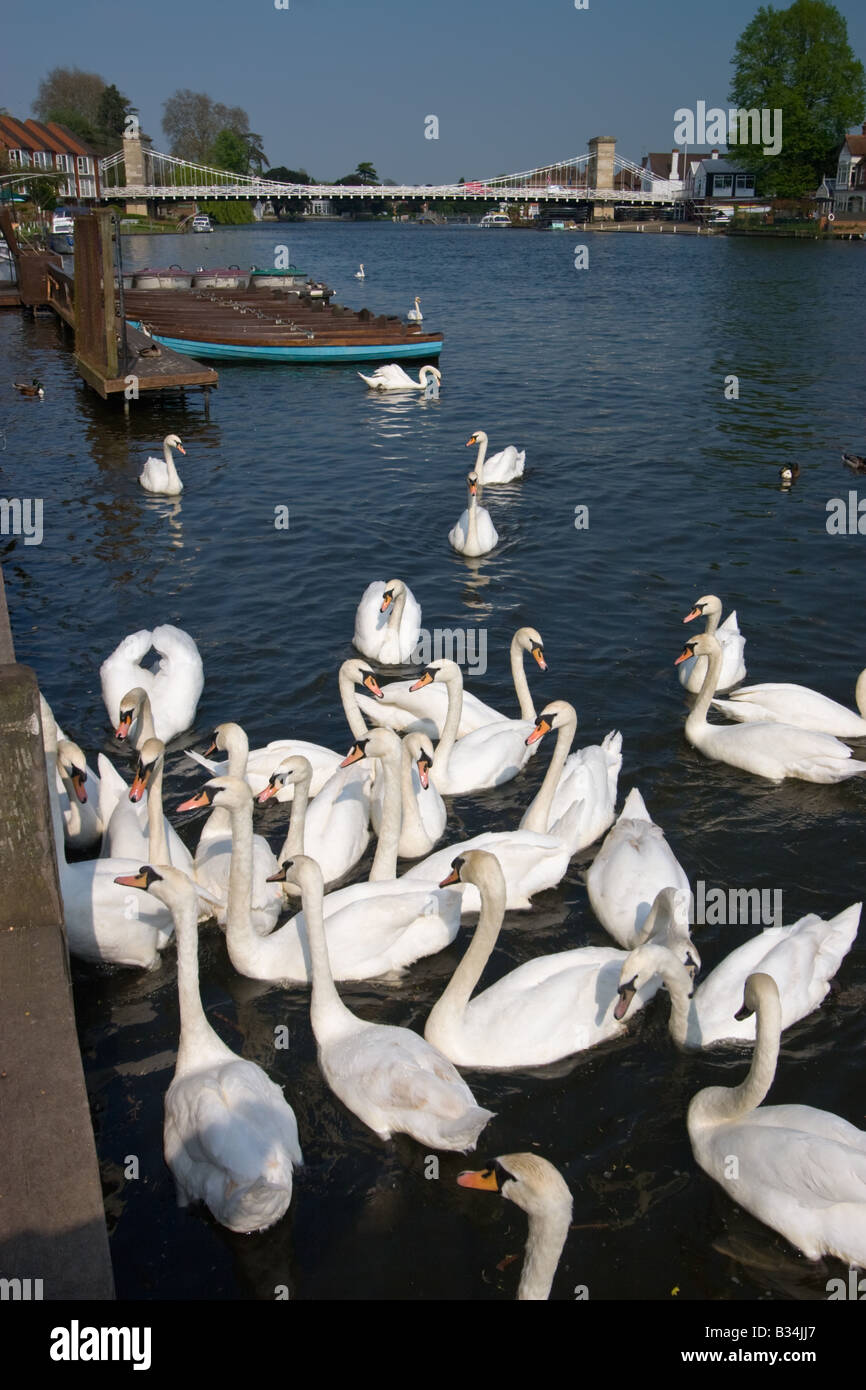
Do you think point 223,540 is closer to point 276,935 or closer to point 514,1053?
point 276,935

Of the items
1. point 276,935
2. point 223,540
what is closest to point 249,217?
Result: point 223,540

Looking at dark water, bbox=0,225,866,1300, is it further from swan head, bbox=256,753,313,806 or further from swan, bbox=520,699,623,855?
swan head, bbox=256,753,313,806

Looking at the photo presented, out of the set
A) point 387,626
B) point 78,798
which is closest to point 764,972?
point 78,798

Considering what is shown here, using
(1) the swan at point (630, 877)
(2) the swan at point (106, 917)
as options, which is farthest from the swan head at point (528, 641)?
(2) the swan at point (106, 917)

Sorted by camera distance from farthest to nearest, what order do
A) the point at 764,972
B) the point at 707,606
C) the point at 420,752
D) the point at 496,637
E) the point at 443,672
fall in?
1. the point at 496,637
2. the point at 707,606
3. the point at 443,672
4. the point at 420,752
5. the point at 764,972

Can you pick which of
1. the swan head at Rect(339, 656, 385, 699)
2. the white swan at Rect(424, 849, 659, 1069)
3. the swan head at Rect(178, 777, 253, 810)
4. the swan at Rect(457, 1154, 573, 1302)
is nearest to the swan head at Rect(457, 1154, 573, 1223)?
the swan at Rect(457, 1154, 573, 1302)

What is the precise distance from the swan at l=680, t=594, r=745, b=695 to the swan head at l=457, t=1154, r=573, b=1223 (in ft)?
22.3

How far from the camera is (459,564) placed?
1451 cm

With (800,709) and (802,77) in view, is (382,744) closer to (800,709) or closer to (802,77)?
(800,709)

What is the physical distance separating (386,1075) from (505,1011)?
856 mm

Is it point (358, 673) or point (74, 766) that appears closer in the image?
point (74, 766)

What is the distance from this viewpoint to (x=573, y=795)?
8.18m

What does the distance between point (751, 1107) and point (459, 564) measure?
983cm

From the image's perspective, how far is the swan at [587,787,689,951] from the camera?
23.3 ft
